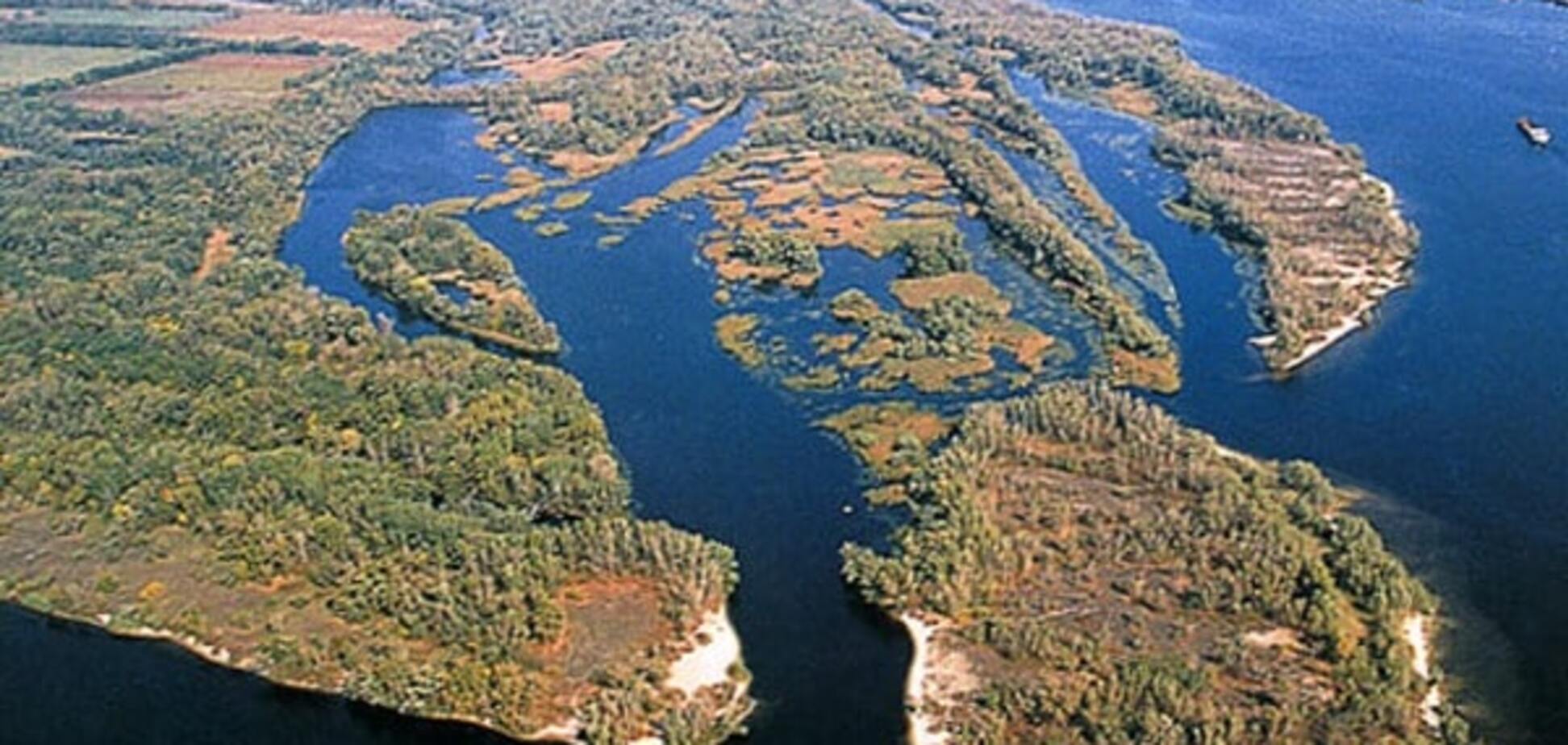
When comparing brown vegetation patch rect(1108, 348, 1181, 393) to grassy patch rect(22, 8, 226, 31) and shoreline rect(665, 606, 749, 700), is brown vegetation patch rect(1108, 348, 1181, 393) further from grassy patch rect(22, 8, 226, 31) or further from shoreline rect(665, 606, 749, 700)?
→ grassy patch rect(22, 8, 226, 31)

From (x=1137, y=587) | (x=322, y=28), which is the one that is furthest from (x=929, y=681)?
A: (x=322, y=28)

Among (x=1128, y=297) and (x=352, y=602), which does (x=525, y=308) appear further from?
(x=1128, y=297)

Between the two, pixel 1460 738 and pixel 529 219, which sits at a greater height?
pixel 1460 738

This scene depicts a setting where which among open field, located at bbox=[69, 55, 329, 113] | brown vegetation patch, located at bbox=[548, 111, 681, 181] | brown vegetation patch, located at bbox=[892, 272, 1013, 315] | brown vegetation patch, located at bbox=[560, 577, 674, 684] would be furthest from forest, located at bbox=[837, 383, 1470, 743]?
open field, located at bbox=[69, 55, 329, 113]

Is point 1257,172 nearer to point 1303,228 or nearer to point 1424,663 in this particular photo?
point 1303,228

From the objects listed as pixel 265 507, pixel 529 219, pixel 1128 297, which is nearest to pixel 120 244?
pixel 529 219

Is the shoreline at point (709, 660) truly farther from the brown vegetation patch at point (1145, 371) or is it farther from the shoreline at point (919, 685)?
the brown vegetation patch at point (1145, 371)
